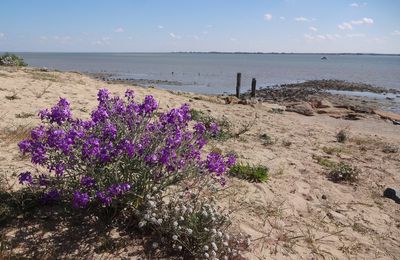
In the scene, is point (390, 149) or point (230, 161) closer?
point (230, 161)

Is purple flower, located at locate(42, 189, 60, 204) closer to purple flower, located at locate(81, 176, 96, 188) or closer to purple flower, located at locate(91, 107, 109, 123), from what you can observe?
purple flower, located at locate(81, 176, 96, 188)

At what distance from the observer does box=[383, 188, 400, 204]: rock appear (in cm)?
628

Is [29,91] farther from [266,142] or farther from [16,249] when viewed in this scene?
[16,249]

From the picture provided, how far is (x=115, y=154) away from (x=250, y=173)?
3.16 metres

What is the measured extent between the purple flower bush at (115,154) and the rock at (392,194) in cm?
369

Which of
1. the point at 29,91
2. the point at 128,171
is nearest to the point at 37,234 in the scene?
the point at 128,171

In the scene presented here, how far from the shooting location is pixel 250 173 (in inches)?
245

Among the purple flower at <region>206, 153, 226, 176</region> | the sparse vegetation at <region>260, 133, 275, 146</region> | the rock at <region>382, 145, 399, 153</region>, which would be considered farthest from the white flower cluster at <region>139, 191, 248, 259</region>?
the rock at <region>382, 145, 399, 153</region>

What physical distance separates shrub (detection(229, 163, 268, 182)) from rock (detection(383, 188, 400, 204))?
206 centimetres

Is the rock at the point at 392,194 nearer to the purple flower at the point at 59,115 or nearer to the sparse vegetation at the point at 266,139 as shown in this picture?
the sparse vegetation at the point at 266,139

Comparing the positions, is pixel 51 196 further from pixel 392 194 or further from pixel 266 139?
pixel 266 139

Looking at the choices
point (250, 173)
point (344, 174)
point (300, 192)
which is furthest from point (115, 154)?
point (344, 174)

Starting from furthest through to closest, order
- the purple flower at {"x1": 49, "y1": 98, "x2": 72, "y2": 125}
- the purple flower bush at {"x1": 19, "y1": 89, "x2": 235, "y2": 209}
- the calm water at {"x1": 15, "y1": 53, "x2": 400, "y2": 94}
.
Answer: the calm water at {"x1": 15, "y1": 53, "x2": 400, "y2": 94}
the purple flower at {"x1": 49, "y1": 98, "x2": 72, "y2": 125}
the purple flower bush at {"x1": 19, "y1": 89, "x2": 235, "y2": 209}

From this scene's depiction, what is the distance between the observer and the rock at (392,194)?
628 centimetres
